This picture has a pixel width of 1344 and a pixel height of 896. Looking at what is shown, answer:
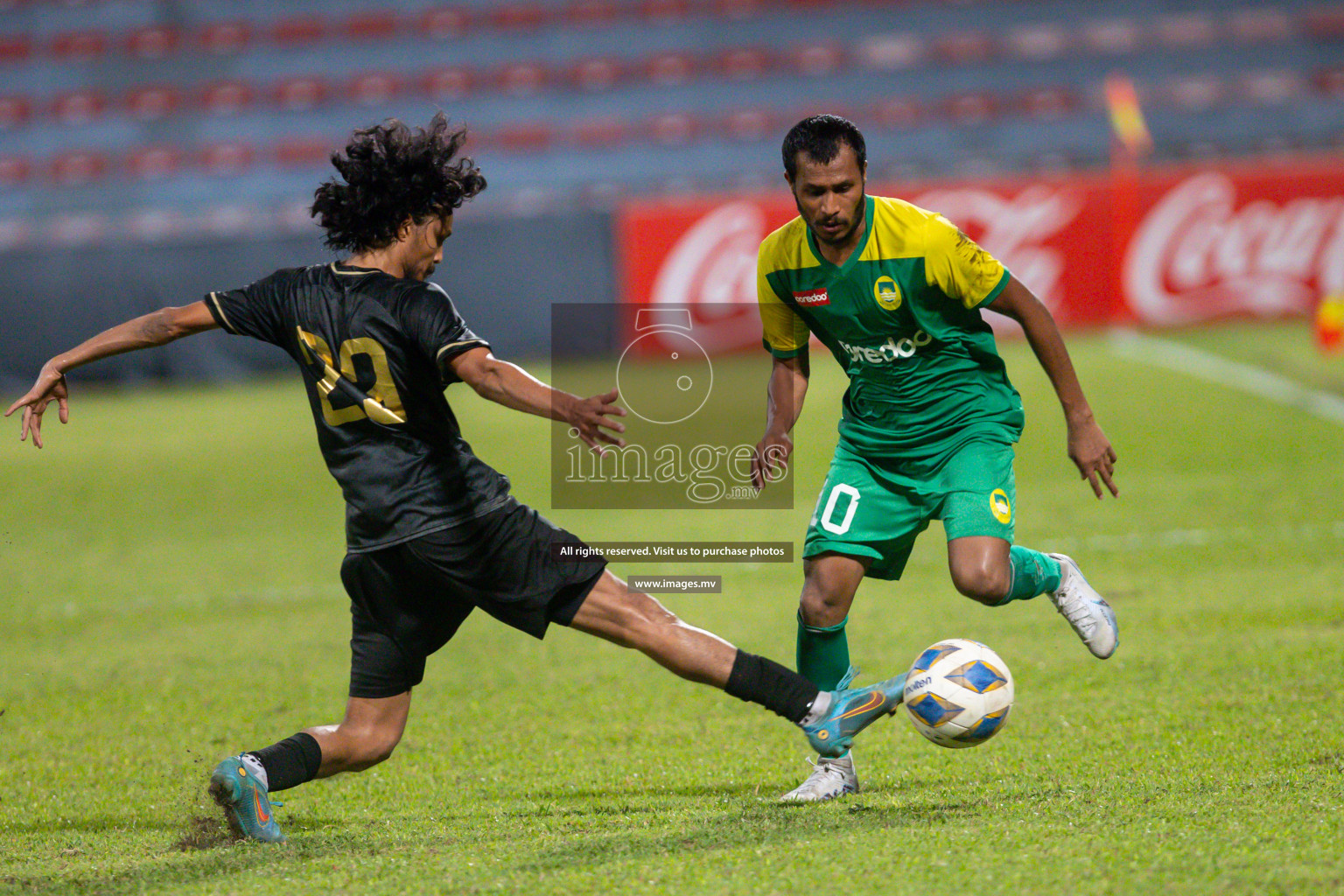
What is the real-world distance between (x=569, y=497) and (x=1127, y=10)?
15.5m

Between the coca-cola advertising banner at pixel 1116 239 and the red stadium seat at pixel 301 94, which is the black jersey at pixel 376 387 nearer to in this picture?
the coca-cola advertising banner at pixel 1116 239

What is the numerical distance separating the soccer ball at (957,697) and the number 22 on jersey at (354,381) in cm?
169

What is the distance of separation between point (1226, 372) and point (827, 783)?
41.0 feet

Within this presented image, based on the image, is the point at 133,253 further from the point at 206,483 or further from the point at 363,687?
the point at 363,687

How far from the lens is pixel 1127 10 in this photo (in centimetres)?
2291

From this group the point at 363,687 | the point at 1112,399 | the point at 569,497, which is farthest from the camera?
the point at 1112,399

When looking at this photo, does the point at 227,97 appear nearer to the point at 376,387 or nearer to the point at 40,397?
the point at 40,397

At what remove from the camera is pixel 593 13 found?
2384 centimetres

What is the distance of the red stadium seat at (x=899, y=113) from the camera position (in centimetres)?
2220

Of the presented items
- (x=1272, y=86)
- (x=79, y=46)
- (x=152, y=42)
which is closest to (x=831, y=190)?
(x=1272, y=86)

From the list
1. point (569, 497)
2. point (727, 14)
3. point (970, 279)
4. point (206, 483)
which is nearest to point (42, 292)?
point (206, 483)

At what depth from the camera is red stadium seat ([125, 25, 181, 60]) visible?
23219 millimetres

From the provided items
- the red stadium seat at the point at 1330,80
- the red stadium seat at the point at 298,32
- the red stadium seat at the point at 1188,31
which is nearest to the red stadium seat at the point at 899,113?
the red stadium seat at the point at 1188,31

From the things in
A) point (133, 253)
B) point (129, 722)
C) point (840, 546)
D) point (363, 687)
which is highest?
point (133, 253)
